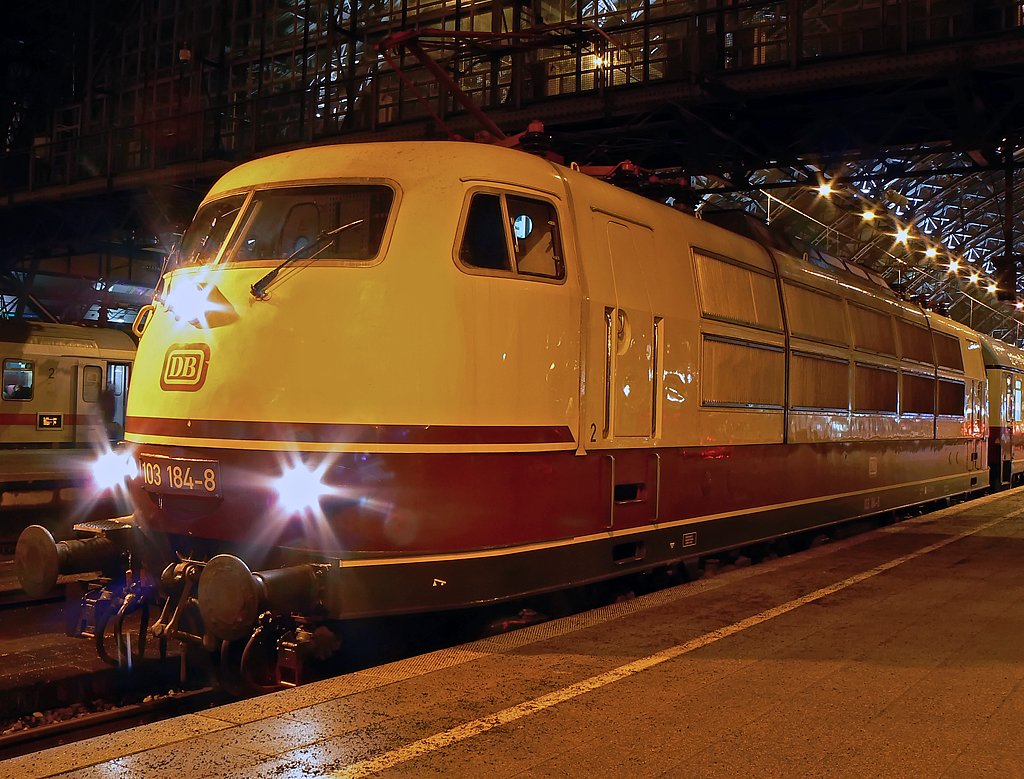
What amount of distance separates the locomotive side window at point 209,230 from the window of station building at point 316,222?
20 cm

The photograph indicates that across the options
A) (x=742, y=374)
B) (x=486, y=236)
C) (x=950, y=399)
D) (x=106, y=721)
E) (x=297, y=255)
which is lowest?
(x=106, y=721)

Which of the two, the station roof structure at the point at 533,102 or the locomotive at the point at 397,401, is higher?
the station roof structure at the point at 533,102

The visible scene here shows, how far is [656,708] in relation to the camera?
4.83m

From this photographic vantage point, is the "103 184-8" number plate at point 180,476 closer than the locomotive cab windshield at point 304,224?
Yes

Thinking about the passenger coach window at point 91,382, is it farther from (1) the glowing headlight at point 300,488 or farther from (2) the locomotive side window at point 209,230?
(1) the glowing headlight at point 300,488

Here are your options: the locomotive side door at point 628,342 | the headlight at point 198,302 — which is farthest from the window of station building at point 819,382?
the headlight at point 198,302

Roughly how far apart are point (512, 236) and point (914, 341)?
927 cm

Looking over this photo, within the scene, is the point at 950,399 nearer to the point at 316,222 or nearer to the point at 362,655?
the point at 362,655

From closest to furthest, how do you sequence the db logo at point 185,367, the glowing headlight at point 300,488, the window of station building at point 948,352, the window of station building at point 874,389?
the glowing headlight at point 300,488
the db logo at point 185,367
the window of station building at point 874,389
the window of station building at point 948,352

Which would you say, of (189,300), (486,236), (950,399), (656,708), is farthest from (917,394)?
(189,300)

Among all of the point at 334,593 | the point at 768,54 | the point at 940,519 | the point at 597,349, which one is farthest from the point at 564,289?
the point at 768,54

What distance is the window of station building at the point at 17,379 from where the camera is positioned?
51.4 ft

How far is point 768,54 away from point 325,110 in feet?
37.8

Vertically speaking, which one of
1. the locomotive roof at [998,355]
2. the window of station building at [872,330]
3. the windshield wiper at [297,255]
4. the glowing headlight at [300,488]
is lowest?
the glowing headlight at [300,488]
